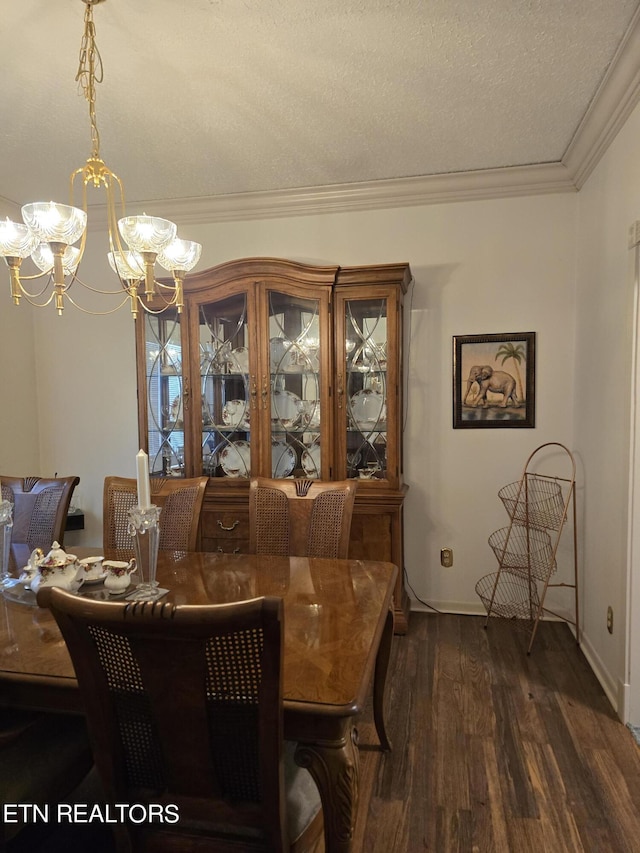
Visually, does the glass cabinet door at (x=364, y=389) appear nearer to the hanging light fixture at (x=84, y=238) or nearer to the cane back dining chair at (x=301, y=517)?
the cane back dining chair at (x=301, y=517)

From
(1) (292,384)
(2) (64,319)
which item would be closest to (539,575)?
(1) (292,384)

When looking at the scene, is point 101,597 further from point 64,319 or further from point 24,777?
point 64,319

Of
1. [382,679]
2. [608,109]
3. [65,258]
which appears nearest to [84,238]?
[65,258]

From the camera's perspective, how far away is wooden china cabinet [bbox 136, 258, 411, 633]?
2.96m

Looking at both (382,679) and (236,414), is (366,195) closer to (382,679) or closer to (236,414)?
(236,414)

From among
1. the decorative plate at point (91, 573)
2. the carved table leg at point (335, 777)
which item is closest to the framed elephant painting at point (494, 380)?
the decorative plate at point (91, 573)

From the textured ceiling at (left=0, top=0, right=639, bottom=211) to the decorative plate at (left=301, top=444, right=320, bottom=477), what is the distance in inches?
63.6

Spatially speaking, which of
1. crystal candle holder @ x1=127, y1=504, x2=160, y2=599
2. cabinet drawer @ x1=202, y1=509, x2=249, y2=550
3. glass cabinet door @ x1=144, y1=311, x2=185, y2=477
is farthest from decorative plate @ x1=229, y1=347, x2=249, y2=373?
crystal candle holder @ x1=127, y1=504, x2=160, y2=599

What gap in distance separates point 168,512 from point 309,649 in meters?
1.26

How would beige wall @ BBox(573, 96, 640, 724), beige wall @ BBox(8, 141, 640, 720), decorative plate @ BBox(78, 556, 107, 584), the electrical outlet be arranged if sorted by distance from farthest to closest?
beige wall @ BBox(8, 141, 640, 720)
beige wall @ BBox(573, 96, 640, 724)
the electrical outlet
decorative plate @ BBox(78, 556, 107, 584)

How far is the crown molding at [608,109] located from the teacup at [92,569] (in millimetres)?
2630

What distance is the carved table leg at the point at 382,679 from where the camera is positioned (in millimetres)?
1902

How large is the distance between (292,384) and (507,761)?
83.9 inches

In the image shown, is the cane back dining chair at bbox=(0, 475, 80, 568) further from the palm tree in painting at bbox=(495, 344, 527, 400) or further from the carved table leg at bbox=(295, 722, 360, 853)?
the palm tree in painting at bbox=(495, 344, 527, 400)
